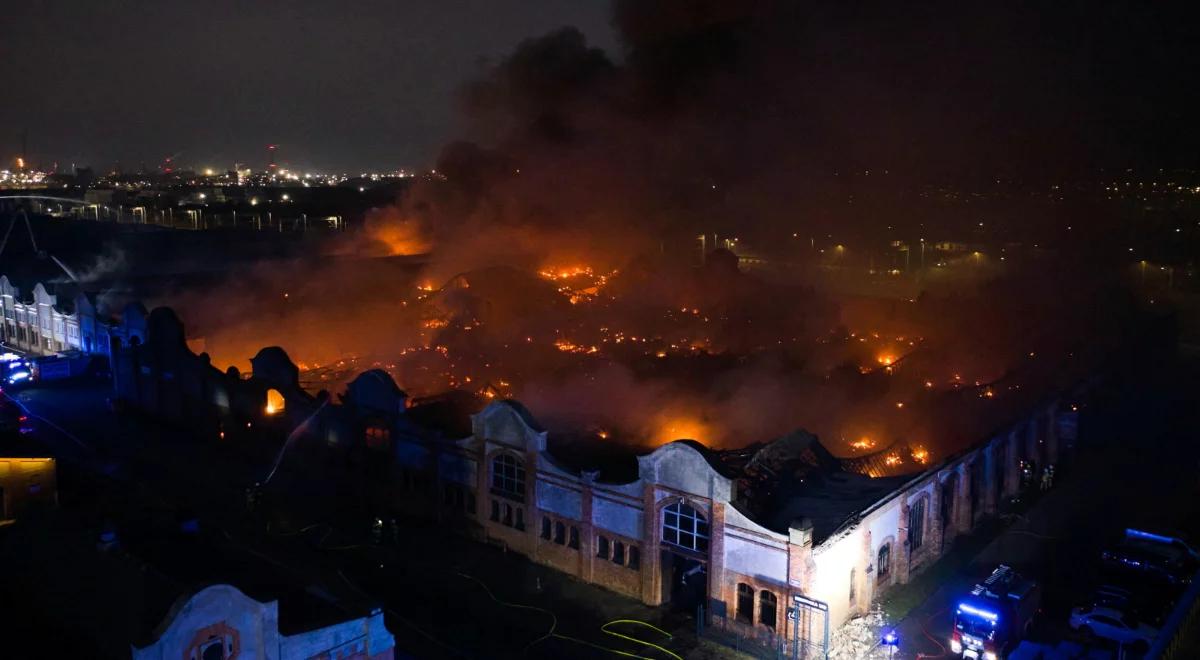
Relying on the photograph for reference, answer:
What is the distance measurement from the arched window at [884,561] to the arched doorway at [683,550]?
11.6ft

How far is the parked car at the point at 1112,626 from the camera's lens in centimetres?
1689

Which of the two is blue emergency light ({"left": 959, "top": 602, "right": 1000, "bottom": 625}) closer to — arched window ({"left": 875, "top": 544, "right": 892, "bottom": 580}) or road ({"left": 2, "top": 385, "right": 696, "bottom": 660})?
arched window ({"left": 875, "top": 544, "right": 892, "bottom": 580})

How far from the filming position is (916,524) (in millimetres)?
20141

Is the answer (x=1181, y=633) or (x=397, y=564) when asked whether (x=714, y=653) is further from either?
(x=1181, y=633)

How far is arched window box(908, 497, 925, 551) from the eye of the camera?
1978 centimetres

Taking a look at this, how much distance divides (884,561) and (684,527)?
14.4ft

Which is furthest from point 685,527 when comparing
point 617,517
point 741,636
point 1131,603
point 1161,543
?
point 1161,543

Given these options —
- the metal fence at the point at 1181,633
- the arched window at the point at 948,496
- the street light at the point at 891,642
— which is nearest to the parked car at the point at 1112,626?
the street light at the point at 891,642

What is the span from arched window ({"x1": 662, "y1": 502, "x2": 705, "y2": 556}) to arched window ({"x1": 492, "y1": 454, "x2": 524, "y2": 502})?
155 inches

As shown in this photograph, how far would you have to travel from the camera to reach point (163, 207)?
8900 centimetres

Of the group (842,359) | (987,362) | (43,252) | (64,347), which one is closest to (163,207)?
(43,252)

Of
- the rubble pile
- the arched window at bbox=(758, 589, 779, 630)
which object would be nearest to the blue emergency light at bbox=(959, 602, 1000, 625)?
the rubble pile

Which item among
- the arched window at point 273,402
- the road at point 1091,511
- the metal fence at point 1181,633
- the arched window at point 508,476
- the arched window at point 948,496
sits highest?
the metal fence at point 1181,633

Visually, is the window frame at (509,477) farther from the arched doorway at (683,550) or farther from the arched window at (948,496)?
the arched window at (948,496)
